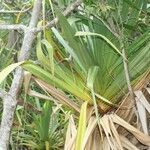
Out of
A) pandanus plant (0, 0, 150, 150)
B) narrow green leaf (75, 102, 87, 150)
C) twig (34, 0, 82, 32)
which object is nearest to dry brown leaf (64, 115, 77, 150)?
pandanus plant (0, 0, 150, 150)

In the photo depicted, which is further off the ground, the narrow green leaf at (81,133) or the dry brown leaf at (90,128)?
the narrow green leaf at (81,133)

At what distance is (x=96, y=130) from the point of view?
1.63 meters

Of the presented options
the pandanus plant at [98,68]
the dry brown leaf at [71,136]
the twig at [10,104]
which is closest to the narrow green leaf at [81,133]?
the pandanus plant at [98,68]

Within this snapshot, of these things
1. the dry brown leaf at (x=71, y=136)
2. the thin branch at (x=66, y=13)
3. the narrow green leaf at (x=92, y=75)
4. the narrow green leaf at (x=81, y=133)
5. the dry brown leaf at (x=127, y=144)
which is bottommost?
the dry brown leaf at (x=127, y=144)

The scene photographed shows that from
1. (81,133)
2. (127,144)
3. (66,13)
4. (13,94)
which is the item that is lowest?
(127,144)

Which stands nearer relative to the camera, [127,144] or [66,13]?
[127,144]

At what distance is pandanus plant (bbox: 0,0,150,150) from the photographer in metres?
1.54

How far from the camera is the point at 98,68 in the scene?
1627 millimetres

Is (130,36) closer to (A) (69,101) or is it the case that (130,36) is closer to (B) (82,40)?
(B) (82,40)

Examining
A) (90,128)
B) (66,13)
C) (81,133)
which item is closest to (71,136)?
(90,128)

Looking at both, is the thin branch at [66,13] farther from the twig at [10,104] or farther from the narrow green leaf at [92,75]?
the narrow green leaf at [92,75]

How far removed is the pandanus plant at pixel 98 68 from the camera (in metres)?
1.54

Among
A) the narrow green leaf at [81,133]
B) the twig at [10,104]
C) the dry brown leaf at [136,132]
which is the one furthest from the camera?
the twig at [10,104]

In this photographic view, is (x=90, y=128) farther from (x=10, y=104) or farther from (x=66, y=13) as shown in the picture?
(x=66, y=13)
